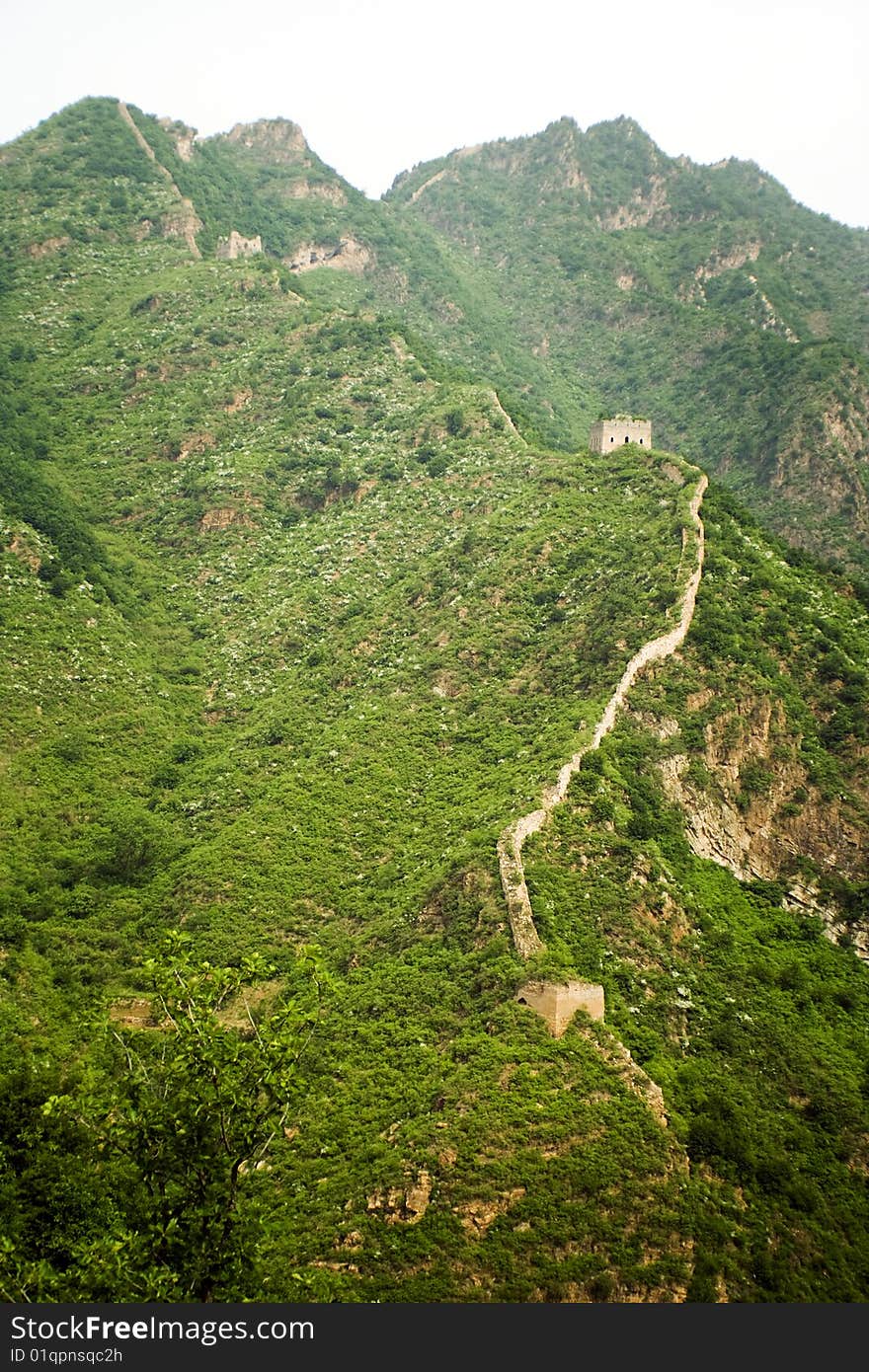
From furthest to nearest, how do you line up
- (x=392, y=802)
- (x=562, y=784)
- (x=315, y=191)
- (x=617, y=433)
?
(x=315, y=191) < (x=617, y=433) < (x=392, y=802) < (x=562, y=784)

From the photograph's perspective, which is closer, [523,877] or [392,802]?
[523,877]

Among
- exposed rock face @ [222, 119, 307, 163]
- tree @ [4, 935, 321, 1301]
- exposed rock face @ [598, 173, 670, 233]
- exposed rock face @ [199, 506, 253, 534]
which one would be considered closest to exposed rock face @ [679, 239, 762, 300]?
exposed rock face @ [598, 173, 670, 233]

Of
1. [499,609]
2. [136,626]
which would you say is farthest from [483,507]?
[136,626]

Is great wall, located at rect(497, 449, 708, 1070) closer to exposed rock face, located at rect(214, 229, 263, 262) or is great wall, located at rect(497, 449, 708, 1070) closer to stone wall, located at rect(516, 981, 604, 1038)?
stone wall, located at rect(516, 981, 604, 1038)

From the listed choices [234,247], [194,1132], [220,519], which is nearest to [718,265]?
[234,247]

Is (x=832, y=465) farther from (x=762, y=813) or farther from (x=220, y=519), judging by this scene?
(x=762, y=813)

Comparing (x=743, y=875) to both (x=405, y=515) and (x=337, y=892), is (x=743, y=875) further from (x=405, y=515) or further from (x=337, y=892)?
(x=405, y=515)

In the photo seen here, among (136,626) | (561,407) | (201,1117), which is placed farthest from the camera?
(561,407)

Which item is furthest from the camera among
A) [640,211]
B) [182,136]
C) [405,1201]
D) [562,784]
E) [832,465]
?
[640,211]
